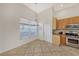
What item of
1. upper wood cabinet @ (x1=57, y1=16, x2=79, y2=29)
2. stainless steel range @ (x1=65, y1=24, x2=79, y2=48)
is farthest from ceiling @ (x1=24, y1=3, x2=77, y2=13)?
stainless steel range @ (x1=65, y1=24, x2=79, y2=48)

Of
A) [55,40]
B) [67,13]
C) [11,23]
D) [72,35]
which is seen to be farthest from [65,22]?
[11,23]

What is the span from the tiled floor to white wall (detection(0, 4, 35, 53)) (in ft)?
0.46

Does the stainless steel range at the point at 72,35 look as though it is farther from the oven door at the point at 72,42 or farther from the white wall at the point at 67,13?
the white wall at the point at 67,13

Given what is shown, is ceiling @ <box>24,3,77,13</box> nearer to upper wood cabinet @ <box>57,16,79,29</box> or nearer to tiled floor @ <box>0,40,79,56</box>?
upper wood cabinet @ <box>57,16,79,29</box>

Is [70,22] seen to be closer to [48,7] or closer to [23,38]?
[48,7]

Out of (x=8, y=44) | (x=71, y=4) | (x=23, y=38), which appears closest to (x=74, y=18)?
(x=71, y=4)

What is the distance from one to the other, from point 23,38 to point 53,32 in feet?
2.10

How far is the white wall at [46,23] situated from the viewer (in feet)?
8.64

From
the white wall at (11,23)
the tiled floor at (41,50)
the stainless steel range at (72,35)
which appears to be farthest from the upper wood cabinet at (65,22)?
the white wall at (11,23)

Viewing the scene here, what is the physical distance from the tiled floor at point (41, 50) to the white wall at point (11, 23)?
14cm

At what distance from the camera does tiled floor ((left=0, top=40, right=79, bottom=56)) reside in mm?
2469

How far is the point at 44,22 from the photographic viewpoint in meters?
2.66

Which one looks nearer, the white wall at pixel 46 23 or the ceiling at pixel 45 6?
the ceiling at pixel 45 6

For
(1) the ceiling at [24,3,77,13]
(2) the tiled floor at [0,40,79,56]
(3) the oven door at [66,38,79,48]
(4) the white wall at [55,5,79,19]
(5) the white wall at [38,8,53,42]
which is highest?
(1) the ceiling at [24,3,77,13]
